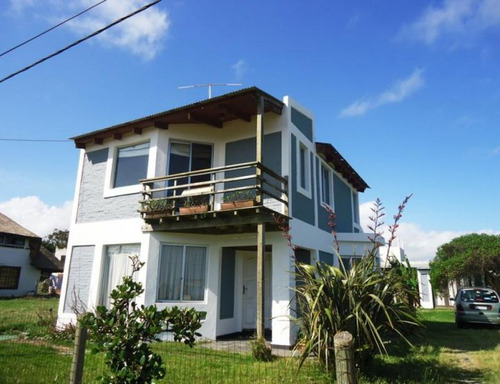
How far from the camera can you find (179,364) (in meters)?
7.25

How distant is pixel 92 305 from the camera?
1192 cm

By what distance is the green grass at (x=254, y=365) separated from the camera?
614cm

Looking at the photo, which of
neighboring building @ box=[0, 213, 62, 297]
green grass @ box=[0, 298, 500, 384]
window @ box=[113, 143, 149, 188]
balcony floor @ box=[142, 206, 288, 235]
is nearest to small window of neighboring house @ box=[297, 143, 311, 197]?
balcony floor @ box=[142, 206, 288, 235]

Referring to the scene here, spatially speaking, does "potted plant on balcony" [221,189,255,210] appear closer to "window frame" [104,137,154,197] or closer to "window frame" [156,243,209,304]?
"window frame" [156,243,209,304]

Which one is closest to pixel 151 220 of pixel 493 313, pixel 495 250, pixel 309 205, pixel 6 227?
pixel 309 205

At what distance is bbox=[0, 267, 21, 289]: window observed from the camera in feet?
97.3

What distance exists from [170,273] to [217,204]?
2626mm

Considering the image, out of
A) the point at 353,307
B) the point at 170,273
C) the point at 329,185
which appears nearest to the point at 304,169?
the point at 329,185

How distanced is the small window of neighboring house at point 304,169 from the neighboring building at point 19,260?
27.5 meters

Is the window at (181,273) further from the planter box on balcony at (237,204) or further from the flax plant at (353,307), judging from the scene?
the flax plant at (353,307)

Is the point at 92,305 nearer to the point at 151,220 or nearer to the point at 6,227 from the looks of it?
the point at 151,220

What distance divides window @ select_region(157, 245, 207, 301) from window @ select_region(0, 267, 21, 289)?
2520 cm

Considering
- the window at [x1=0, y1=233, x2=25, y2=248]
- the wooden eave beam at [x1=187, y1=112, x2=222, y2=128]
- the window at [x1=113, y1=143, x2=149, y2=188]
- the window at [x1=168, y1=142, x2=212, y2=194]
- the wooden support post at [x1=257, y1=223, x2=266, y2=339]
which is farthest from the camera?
the window at [x1=0, y1=233, x2=25, y2=248]

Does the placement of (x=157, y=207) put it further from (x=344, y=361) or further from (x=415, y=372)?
(x=344, y=361)
